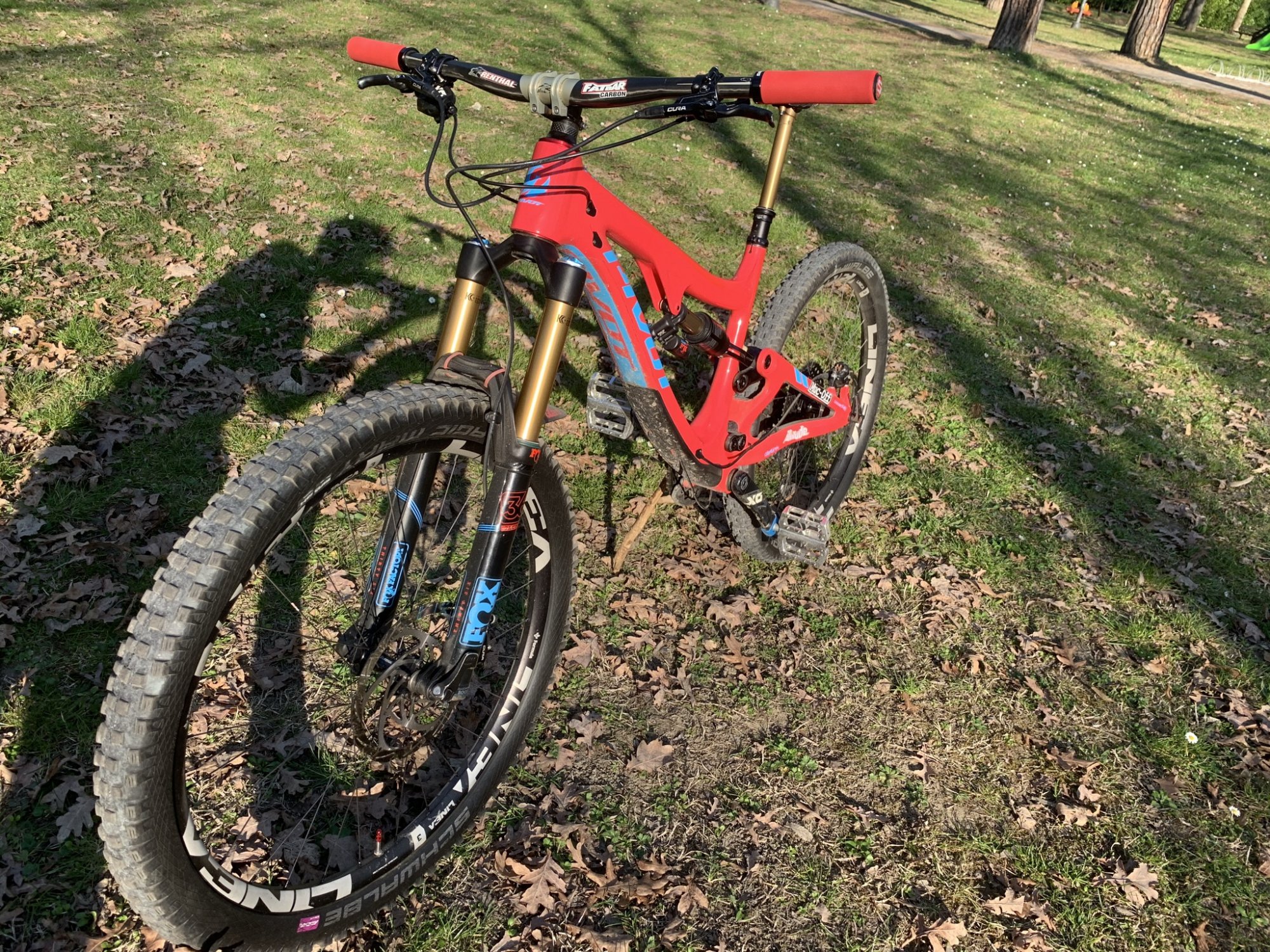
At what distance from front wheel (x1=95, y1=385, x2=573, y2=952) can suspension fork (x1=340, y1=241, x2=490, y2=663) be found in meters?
0.04

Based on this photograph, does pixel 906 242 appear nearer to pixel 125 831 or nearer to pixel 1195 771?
pixel 1195 771

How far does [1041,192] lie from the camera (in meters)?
10.8

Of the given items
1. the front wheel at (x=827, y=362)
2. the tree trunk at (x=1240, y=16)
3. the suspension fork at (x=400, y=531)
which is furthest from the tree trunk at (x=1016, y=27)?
the tree trunk at (x=1240, y=16)

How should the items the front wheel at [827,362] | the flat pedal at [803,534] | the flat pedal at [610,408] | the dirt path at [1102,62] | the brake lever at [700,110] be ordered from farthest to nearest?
the dirt path at [1102,62] → the flat pedal at [803,534] → the front wheel at [827,362] → the flat pedal at [610,408] → the brake lever at [700,110]

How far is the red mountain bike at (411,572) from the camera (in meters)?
1.82

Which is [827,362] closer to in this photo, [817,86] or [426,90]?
[817,86]

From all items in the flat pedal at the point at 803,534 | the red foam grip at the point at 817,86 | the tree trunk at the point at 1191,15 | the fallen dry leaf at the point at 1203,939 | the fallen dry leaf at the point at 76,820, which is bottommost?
the fallen dry leaf at the point at 76,820

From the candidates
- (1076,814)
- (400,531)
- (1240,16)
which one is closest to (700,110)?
Answer: (400,531)

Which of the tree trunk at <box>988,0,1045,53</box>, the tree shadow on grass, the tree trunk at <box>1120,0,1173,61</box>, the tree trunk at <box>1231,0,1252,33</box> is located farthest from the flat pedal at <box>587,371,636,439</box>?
the tree trunk at <box>1231,0,1252,33</box>

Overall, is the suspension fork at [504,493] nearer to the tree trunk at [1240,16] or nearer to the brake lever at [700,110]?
the brake lever at [700,110]

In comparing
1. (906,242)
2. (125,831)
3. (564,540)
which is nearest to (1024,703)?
(564,540)

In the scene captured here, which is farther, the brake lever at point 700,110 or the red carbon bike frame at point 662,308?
the red carbon bike frame at point 662,308

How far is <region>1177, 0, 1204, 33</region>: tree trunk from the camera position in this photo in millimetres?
35469

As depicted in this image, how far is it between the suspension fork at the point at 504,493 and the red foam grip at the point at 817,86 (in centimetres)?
80
